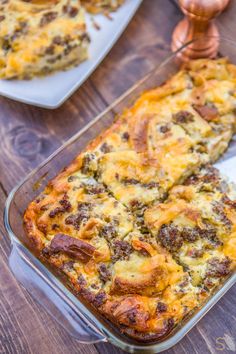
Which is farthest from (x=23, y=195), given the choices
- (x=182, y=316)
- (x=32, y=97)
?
(x=182, y=316)

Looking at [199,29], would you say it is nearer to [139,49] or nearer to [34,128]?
[139,49]

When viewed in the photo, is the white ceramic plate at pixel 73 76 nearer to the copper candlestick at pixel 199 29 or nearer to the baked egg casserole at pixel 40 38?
the baked egg casserole at pixel 40 38

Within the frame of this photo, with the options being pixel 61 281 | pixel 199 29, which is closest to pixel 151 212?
pixel 61 281

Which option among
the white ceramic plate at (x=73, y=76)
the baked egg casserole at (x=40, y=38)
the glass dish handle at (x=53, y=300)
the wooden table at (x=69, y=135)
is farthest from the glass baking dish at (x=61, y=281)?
the baked egg casserole at (x=40, y=38)

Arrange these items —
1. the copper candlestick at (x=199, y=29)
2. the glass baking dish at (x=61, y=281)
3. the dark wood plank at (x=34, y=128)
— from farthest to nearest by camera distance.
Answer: the dark wood plank at (x=34, y=128)
the copper candlestick at (x=199, y=29)
the glass baking dish at (x=61, y=281)

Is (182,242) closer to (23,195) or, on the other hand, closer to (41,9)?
(23,195)

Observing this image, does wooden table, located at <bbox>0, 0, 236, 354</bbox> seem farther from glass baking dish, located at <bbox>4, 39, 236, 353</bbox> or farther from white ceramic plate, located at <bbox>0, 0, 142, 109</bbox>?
glass baking dish, located at <bbox>4, 39, 236, 353</bbox>

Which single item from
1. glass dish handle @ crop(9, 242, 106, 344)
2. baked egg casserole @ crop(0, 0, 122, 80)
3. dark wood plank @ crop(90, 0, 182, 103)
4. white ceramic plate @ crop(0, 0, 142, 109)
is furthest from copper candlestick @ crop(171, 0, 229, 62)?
glass dish handle @ crop(9, 242, 106, 344)
